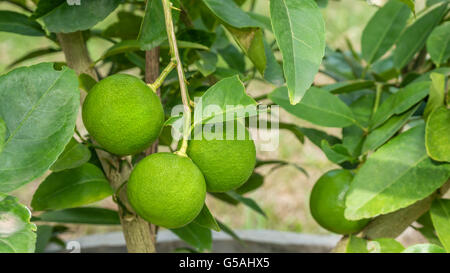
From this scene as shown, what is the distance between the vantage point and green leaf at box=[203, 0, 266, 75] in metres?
0.59

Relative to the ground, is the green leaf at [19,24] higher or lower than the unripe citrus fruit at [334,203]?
higher

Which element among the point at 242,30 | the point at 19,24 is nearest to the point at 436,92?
the point at 242,30

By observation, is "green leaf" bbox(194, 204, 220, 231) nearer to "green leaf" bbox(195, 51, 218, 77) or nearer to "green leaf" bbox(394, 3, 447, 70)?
"green leaf" bbox(195, 51, 218, 77)

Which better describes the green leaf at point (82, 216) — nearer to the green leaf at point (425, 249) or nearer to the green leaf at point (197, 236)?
the green leaf at point (197, 236)

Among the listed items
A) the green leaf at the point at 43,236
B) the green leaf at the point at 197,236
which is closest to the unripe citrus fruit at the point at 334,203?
the green leaf at the point at 197,236

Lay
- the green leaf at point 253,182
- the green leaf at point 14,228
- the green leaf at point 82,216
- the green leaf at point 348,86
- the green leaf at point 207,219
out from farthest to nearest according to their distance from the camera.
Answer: the green leaf at point 253,182, the green leaf at point 82,216, the green leaf at point 348,86, the green leaf at point 207,219, the green leaf at point 14,228

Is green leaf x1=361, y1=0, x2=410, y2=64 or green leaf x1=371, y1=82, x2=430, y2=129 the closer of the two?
green leaf x1=371, y1=82, x2=430, y2=129

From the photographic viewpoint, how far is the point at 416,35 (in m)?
0.86

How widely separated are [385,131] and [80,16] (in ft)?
1.39

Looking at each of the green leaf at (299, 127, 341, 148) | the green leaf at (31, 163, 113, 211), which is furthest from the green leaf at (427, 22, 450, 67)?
the green leaf at (31, 163, 113, 211)

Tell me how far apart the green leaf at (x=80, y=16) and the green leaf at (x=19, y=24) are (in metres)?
0.14

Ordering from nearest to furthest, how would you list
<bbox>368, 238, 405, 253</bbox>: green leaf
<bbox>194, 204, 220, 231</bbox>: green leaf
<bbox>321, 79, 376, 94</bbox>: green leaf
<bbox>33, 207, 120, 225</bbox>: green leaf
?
<bbox>194, 204, 220, 231</bbox>: green leaf, <bbox>368, 238, 405, 253</bbox>: green leaf, <bbox>321, 79, 376, 94</bbox>: green leaf, <bbox>33, 207, 120, 225</bbox>: green leaf

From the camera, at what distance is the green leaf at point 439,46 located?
833 mm

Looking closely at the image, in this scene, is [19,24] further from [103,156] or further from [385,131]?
[385,131]
